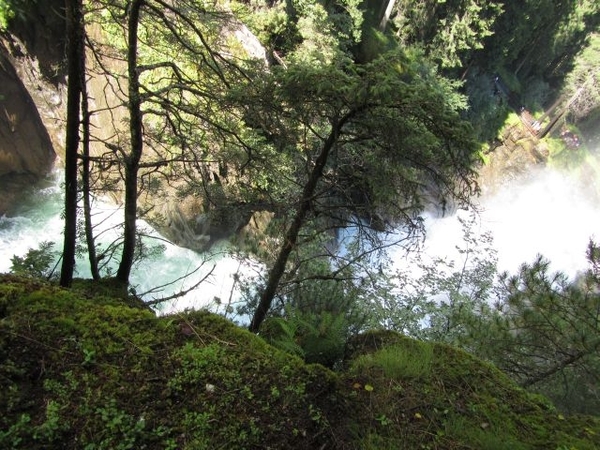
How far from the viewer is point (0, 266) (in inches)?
398

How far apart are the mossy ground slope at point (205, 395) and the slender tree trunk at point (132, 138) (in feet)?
9.36

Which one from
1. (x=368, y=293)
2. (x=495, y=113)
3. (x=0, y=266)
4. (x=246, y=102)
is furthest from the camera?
(x=495, y=113)

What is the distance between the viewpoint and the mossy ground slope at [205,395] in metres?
1.75

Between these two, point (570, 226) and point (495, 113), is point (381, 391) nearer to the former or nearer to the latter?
point (495, 113)

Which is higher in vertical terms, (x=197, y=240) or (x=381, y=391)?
(x=197, y=240)

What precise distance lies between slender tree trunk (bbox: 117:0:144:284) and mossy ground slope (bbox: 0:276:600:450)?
285cm

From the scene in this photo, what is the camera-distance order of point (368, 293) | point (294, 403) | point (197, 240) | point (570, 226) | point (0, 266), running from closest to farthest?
point (294, 403)
point (368, 293)
point (0, 266)
point (197, 240)
point (570, 226)

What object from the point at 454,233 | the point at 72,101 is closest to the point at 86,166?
the point at 72,101

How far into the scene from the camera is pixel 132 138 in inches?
195


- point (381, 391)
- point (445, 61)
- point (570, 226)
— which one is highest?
point (445, 61)

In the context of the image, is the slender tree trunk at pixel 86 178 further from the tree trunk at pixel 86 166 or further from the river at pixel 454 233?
the river at pixel 454 233

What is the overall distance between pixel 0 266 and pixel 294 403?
1103cm

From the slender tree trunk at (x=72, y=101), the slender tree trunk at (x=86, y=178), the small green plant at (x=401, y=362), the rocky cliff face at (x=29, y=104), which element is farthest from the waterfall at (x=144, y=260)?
the small green plant at (x=401, y=362)

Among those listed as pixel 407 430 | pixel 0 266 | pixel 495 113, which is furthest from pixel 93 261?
pixel 495 113
